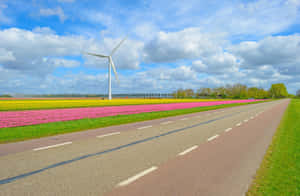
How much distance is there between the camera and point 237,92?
147250mm

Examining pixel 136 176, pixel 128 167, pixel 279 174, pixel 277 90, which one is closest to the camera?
pixel 136 176

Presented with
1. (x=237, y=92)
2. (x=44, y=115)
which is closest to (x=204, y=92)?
(x=237, y=92)

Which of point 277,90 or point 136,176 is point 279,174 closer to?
point 136,176

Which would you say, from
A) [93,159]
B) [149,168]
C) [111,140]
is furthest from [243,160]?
[111,140]

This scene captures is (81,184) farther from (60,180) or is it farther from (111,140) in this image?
(111,140)

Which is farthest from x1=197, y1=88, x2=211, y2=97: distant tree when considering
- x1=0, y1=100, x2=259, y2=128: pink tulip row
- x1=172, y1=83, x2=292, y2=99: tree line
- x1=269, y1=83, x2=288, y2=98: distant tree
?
x1=0, y1=100, x2=259, y2=128: pink tulip row

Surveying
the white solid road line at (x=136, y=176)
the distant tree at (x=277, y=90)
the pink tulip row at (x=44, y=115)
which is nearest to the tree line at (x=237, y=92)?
the distant tree at (x=277, y=90)

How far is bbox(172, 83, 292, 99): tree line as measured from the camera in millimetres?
147600

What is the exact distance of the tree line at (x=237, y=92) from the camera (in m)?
148

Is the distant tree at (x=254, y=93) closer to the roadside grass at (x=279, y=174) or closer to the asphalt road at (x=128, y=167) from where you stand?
the roadside grass at (x=279, y=174)

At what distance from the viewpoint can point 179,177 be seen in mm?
4293

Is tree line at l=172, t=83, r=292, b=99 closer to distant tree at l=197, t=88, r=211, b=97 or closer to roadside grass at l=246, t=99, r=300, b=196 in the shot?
distant tree at l=197, t=88, r=211, b=97

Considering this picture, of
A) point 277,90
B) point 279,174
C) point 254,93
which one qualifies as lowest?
point 279,174

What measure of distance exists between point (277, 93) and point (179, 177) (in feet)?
645
